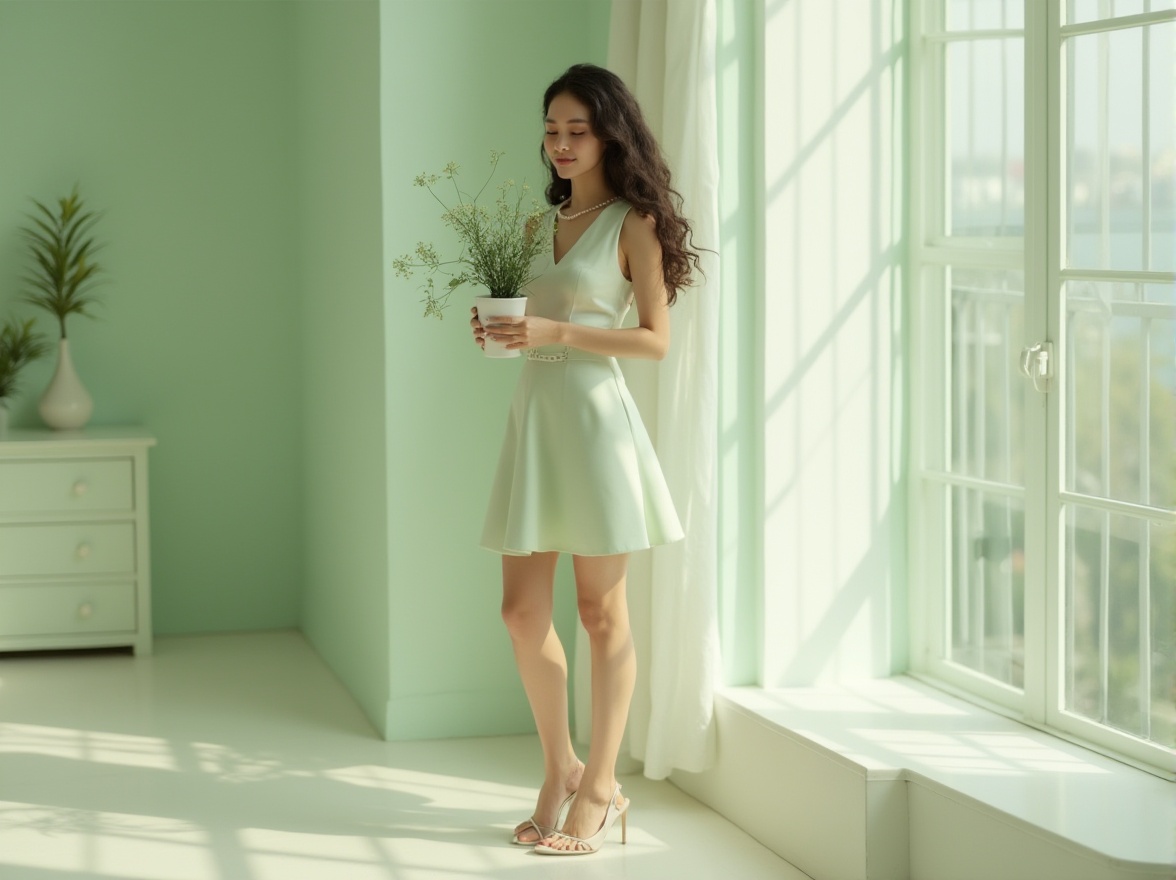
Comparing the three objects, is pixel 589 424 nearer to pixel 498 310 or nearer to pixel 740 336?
pixel 498 310

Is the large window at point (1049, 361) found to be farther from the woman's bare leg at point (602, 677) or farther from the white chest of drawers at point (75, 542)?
the white chest of drawers at point (75, 542)

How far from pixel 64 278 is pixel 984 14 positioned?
334 cm

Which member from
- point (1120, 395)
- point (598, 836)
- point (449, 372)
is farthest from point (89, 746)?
point (1120, 395)

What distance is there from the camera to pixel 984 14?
3.25 meters

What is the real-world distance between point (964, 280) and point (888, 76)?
52cm

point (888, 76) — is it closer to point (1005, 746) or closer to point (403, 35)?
point (403, 35)

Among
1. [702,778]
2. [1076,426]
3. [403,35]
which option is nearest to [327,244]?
[403,35]

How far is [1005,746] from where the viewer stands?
294cm

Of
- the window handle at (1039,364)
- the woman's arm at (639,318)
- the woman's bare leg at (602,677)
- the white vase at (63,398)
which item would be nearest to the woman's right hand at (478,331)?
the woman's arm at (639,318)

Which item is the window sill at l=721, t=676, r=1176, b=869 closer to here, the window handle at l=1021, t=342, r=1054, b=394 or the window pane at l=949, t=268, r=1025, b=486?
the window pane at l=949, t=268, r=1025, b=486

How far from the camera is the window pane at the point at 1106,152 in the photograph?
2.82 metres

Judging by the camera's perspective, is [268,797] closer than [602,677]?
No

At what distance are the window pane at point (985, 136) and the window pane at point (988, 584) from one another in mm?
628

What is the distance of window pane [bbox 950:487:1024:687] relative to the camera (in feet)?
10.6
